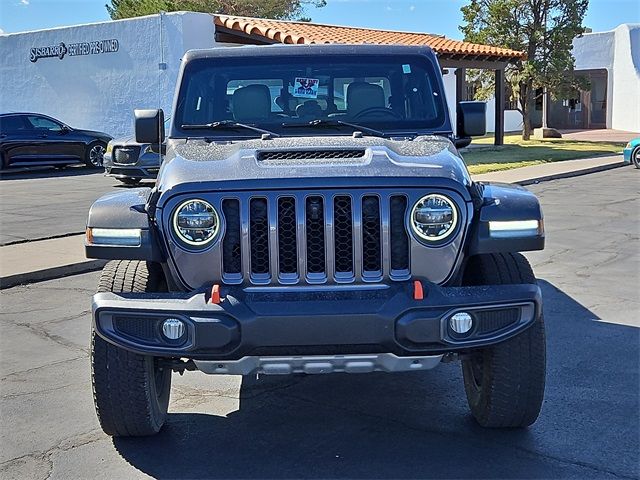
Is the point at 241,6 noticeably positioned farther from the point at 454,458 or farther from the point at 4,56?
the point at 454,458

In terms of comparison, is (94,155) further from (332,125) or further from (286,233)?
(286,233)

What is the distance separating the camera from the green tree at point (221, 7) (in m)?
33.5

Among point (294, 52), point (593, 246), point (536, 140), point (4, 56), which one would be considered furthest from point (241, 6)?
point (294, 52)

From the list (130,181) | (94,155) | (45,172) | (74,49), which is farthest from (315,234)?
(74,49)

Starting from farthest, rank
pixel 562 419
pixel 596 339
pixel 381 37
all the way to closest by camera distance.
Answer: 1. pixel 381 37
2. pixel 596 339
3. pixel 562 419

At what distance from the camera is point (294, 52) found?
5008mm

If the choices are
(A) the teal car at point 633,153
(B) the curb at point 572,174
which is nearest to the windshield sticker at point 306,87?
(B) the curb at point 572,174

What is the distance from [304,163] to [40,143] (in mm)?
18245

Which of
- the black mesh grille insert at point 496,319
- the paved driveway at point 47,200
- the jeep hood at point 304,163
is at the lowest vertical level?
the paved driveway at point 47,200

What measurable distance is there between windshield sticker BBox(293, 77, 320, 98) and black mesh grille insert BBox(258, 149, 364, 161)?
1.07 metres

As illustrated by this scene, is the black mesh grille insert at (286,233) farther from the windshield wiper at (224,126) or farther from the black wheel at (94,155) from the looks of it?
the black wheel at (94,155)

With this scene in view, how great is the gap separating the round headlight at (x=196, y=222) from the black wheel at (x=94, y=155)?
18.5m

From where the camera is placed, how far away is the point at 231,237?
11.5ft

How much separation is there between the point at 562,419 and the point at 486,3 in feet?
83.8
